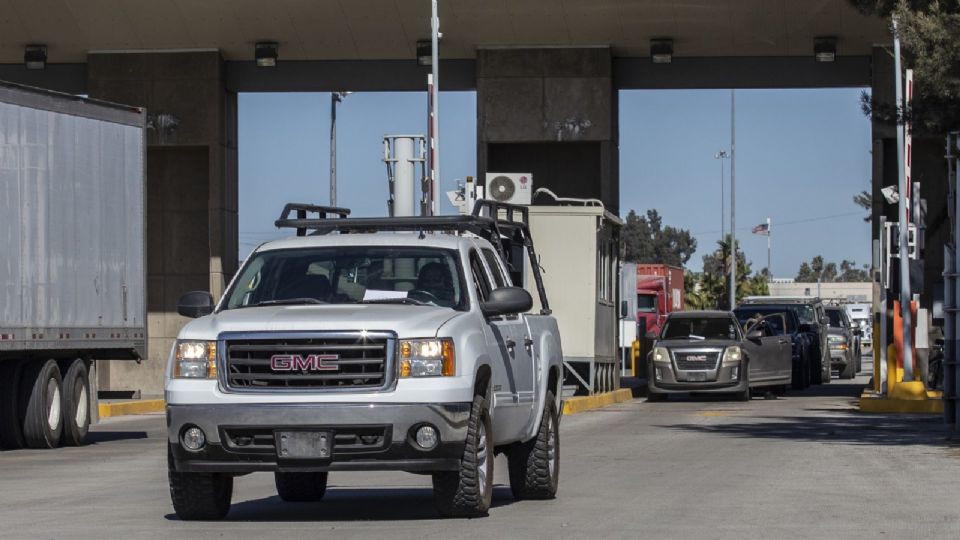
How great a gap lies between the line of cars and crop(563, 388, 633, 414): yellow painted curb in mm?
683

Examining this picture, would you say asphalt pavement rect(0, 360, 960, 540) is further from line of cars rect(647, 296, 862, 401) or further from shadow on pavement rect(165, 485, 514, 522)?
line of cars rect(647, 296, 862, 401)

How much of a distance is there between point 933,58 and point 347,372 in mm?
12198

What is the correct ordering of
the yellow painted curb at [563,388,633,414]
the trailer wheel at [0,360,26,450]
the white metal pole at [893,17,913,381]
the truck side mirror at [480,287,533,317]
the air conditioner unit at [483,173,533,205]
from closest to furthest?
the truck side mirror at [480,287,533,317]
the trailer wheel at [0,360,26,450]
the white metal pole at [893,17,913,381]
the air conditioner unit at [483,173,533,205]
the yellow painted curb at [563,388,633,414]

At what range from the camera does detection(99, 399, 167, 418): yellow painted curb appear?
31562 millimetres

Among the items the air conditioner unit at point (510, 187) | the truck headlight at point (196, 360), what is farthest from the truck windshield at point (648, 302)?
the truck headlight at point (196, 360)

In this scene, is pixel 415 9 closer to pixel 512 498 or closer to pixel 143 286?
pixel 143 286

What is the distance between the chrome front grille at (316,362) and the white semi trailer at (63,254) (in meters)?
10.4

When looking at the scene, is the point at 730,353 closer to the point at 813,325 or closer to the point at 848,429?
the point at 848,429

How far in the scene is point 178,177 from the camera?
133ft

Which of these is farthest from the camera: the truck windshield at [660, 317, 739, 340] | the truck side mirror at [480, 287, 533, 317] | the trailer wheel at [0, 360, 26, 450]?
the truck windshield at [660, 317, 739, 340]

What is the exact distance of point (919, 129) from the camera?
919 inches

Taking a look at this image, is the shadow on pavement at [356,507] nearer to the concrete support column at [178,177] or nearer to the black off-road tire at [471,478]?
the black off-road tire at [471,478]

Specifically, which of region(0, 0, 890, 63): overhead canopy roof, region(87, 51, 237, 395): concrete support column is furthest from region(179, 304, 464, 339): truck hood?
region(87, 51, 237, 395): concrete support column

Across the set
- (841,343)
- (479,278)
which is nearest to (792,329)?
(841,343)
